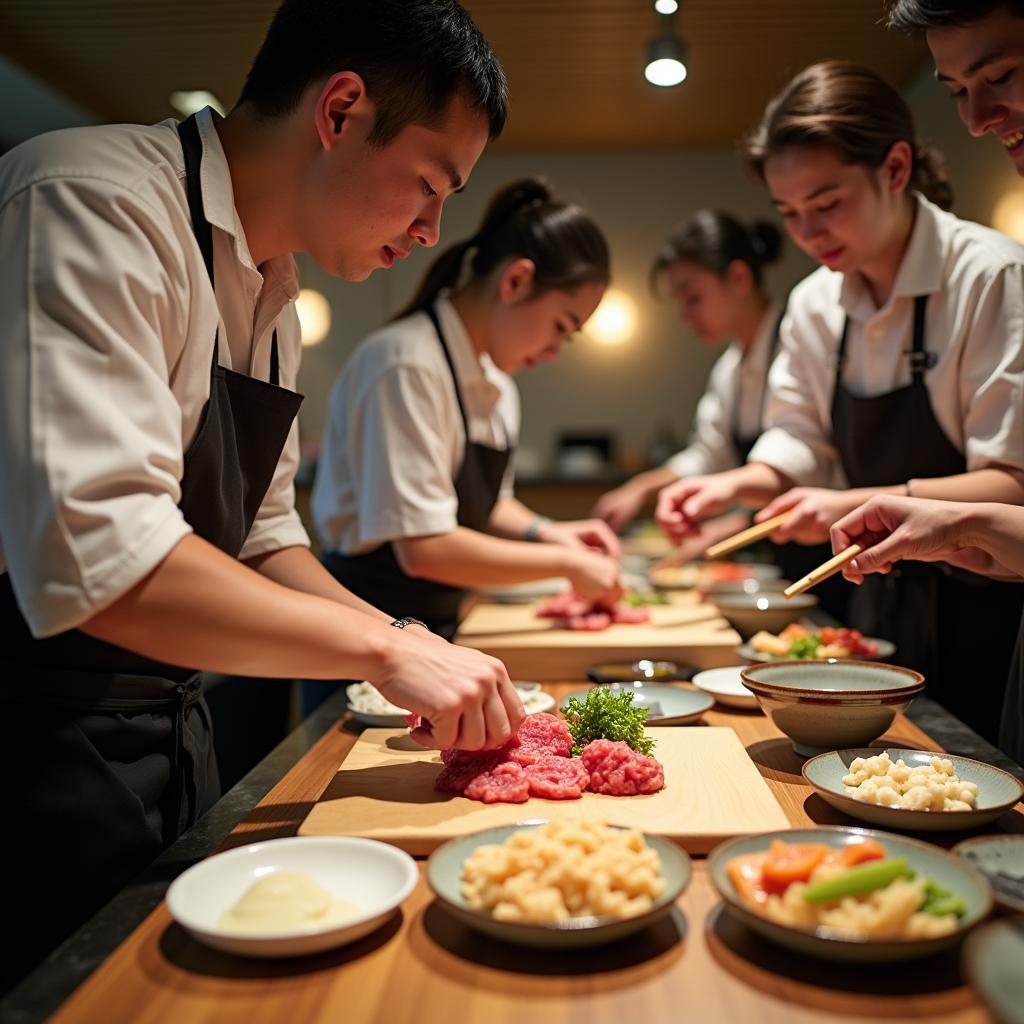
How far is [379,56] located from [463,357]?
1315 millimetres

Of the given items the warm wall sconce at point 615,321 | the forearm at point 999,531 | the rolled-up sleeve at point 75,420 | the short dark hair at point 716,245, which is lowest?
the forearm at point 999,531

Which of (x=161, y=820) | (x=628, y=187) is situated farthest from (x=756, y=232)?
(x=161, y=820)

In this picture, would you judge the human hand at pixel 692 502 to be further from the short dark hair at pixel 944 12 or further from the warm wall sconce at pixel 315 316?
the warm wall sconce at pixel 315 316

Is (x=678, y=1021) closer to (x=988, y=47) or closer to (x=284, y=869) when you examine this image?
(x=284, y=869)

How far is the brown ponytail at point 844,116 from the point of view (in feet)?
7.66

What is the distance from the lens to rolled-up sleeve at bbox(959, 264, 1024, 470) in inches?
84.5

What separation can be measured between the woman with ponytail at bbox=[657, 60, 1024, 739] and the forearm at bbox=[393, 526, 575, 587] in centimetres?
60

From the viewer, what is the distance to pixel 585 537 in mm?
3312

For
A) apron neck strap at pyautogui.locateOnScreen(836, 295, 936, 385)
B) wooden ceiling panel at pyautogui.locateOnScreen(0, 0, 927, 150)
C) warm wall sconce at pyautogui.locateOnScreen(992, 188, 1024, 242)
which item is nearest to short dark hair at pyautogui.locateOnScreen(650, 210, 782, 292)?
wooden ceiling panel at pyautogui.locateOnScreen(0, 0, 927, 150)

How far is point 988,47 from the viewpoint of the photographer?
1719mm

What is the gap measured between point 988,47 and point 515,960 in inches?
65.0

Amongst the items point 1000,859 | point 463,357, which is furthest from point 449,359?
point 1000,859

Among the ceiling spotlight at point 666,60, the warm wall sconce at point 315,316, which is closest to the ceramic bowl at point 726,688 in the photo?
the ceiling spotlight at point 666,60

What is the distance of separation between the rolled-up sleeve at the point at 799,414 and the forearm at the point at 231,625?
191 cm
